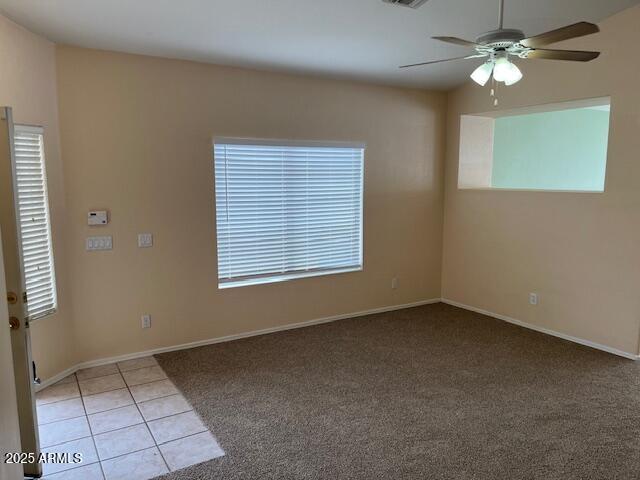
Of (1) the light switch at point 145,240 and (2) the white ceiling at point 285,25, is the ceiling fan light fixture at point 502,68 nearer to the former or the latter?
(2) the white ceiling at point 285,25

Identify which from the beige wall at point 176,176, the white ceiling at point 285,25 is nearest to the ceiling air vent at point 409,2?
the white ceiling at point 285,25

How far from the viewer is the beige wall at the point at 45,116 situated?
3238mm

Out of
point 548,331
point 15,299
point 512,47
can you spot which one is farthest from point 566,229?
point 15,299

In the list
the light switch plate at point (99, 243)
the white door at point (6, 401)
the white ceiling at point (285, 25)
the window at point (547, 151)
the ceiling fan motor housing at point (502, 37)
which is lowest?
the white door at point (6, 401)

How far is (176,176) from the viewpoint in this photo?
4.27m

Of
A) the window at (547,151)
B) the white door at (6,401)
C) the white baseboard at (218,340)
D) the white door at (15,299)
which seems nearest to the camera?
the white door at (6,401)

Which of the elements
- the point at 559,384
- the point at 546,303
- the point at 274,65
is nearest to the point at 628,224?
the point at 546,303

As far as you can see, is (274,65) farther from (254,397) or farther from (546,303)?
(546,303)

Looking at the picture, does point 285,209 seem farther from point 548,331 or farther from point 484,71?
point 548,331

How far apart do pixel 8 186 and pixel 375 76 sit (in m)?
3.72

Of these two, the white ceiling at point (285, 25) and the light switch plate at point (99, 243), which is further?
the light switch plate at point (99, 243)

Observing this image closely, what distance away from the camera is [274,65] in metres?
4.46

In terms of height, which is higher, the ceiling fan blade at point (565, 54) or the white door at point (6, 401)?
the ceiling fan blade at point (565, 54)

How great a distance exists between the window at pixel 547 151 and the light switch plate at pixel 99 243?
4.34 meters
